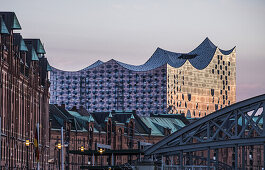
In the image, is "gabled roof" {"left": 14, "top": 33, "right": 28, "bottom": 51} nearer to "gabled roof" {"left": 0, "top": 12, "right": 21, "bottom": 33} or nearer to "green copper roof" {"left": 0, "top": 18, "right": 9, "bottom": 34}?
"gabled roof" {"left": 0, "top": 12, "right": 21, "bottom": 33}

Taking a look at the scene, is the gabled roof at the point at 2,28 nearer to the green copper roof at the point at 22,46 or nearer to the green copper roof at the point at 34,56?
the green copper roof at the point at 22,46

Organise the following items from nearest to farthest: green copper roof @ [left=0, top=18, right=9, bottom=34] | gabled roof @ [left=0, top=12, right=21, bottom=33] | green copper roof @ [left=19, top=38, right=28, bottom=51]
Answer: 1. green copper roof @ [left=0, top=18, right=9, bottom=34]
2. gabled roof @ [left=0, top=12, right=21, bottom=33]
3. green copper roof @ [left=19, top=38, right=28, bottom=51]

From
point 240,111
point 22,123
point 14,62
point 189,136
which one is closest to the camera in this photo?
point 240,111

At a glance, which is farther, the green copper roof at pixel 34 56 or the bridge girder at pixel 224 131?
the green copper roof at pixel 34 56

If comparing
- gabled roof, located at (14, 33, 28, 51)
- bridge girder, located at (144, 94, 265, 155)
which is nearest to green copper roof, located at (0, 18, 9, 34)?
gabled roof, located at (14, 33, 28, 51)

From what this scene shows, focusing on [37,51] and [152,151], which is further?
[37,51]

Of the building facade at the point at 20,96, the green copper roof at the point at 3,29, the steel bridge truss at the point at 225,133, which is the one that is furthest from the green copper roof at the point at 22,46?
the steel bridge truss at the point at 225,133

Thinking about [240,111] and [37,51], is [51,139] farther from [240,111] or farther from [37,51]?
[240,111]

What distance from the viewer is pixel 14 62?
141875mm

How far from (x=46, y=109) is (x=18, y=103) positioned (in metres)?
30.5

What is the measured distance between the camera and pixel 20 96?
149 metres

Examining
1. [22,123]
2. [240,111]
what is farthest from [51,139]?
[240,111]

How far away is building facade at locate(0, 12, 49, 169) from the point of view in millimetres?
134125

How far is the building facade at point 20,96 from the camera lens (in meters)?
134
